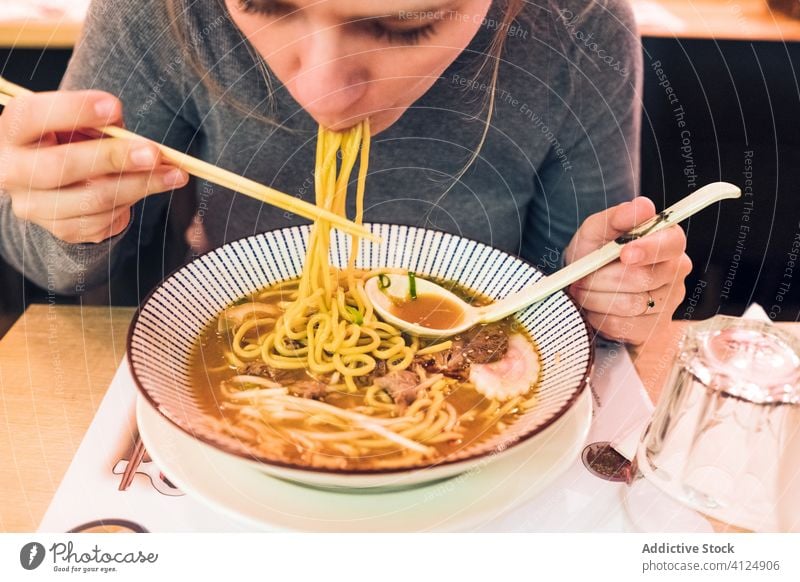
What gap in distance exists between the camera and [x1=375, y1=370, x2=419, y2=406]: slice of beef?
0.60 metres

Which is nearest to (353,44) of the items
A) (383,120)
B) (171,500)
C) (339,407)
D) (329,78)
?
(329,78)

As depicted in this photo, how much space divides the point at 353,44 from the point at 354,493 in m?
0.43

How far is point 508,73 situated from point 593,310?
0.33 m

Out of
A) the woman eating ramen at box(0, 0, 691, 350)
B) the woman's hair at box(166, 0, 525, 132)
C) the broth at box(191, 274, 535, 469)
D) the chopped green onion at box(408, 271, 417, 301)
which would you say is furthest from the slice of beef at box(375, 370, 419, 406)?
the woman's hair at box(166, 0, 525, 132)

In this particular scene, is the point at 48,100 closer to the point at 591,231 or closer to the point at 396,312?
the point at 396,312

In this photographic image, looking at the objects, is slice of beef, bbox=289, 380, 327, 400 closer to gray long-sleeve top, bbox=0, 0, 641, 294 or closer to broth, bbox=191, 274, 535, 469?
broth, bbox=191, 274, 535, 469

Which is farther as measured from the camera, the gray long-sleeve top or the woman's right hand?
the gray long-sleeve top

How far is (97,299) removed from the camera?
0.74 m

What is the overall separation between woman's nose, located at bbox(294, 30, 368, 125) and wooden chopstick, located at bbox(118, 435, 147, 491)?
1.26ft

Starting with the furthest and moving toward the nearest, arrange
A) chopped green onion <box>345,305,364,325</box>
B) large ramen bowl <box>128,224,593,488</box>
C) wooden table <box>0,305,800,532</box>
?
chopped green onion <box>345,305,364,325</box> → wooden table <box>0,305,800,532</box> → large ramen bowl <box>128,224,593,488</box>

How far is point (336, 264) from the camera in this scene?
768mm

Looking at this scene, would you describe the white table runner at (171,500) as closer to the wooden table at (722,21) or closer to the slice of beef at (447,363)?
the slice of beef at (447,363)

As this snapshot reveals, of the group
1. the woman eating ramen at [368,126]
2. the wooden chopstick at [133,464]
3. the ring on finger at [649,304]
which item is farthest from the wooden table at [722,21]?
the wooden chopstick at [133,464]

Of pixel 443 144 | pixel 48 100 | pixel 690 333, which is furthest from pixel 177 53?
pixel 690 333
